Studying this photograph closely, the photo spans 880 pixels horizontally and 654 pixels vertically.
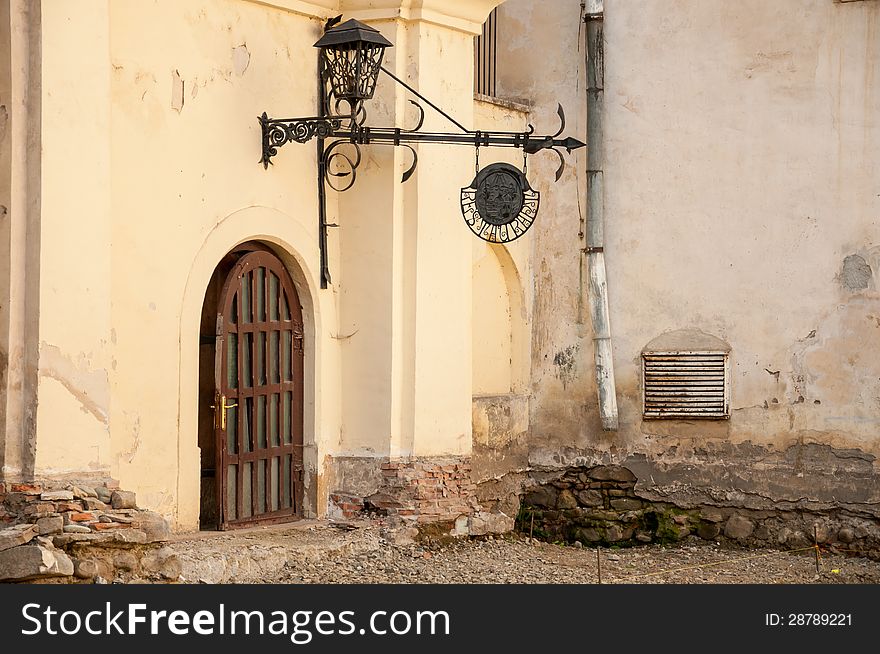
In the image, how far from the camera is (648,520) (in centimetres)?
1232

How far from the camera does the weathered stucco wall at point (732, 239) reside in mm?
11734

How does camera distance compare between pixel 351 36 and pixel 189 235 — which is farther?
pixel 351 36

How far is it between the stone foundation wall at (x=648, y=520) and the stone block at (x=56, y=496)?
18.0 feet

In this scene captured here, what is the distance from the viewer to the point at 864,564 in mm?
11508

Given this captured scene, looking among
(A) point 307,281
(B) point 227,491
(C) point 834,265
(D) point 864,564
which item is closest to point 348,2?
(A) point 307,281

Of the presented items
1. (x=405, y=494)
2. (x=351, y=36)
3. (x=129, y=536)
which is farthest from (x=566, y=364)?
(x=129, y=536)

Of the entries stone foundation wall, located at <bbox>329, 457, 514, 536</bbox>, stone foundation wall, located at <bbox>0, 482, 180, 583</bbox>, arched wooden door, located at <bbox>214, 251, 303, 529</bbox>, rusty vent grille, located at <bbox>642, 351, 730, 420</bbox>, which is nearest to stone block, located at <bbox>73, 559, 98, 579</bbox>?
stone foundation wall, located at <bbox>0, 482, 180, 583</bbox>

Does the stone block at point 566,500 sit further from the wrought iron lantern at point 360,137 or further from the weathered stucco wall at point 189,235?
the wrought iron lantern at point 360,137

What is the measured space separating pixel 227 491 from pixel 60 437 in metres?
2.15

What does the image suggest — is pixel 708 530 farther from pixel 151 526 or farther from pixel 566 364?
pixel 151 526

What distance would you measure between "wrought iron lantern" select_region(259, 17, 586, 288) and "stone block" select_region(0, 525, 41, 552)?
3474 mm

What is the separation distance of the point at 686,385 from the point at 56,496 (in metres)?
6.09

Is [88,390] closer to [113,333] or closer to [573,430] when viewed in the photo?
[113,333]

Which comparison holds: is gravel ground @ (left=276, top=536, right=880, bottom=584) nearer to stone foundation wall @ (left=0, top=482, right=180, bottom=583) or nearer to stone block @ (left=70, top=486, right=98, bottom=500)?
stone foundation wall @ (left=0, top=482, right=180, bottom=583)
